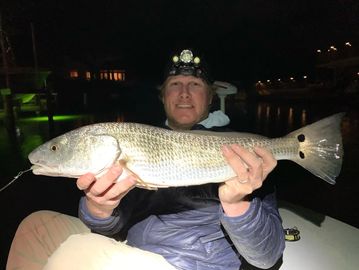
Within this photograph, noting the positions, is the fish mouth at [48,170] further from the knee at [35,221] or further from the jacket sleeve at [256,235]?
the jacket sleeve at [256,235]

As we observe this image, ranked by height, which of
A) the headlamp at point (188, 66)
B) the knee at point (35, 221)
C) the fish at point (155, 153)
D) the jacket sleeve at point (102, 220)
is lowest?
the knee at point (35, 221)

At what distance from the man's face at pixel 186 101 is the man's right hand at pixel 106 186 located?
109 cm

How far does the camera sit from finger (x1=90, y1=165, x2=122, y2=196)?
7.54 feet

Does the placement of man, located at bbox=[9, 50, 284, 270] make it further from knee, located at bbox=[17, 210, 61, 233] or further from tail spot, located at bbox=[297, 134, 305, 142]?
knee, located at bbox=[17, 210, 61, 233]

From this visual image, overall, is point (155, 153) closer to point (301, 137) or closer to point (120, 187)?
point (120, 187)

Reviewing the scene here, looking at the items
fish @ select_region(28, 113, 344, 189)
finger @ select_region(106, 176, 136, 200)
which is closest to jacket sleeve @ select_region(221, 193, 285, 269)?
fish @ select_region(28, 113, 344, 189)

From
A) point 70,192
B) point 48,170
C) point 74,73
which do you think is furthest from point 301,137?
point 74,73

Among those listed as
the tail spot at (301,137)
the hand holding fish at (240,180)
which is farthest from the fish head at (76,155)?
the tail spot at (301,137)

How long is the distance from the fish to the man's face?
0.71m

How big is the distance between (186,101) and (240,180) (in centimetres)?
115

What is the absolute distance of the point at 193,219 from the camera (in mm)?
2658

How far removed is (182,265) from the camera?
2488mm

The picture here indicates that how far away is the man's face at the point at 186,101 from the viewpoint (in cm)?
326

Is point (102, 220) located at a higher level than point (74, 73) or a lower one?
higher
